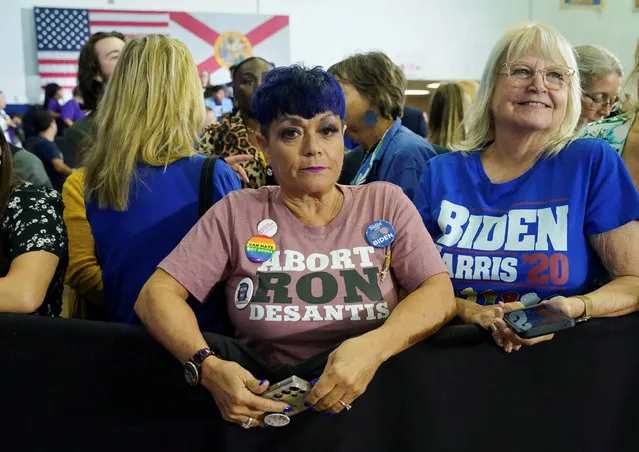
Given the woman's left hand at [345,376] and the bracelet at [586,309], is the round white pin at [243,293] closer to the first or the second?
the woman's left hand at [345,376]

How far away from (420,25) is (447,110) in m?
7.63

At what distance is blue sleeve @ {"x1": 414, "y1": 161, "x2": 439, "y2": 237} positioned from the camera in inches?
76.0

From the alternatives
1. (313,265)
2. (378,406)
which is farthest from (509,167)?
(378,406)

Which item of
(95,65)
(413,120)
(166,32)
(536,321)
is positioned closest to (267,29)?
(166,32)

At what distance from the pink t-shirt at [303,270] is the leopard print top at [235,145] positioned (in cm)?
92

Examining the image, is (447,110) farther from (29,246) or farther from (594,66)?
(29,246)

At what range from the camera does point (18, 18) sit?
30.9ft

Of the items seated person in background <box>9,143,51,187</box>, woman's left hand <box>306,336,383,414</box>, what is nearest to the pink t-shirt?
woman's left hand <box>306,336,383,414</box>

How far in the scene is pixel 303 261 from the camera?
1540 mm

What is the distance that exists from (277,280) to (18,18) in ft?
31.4

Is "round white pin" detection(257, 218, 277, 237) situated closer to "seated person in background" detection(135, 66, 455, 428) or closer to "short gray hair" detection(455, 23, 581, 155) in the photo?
"seated person in background" detection(135, 66, 455, 428)

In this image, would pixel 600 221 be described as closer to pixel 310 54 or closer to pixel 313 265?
pixel 313 265

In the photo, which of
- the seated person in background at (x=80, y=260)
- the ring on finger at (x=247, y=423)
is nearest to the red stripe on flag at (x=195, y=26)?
the seated person in background at (x=80, y=260)

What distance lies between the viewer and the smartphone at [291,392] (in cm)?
125
